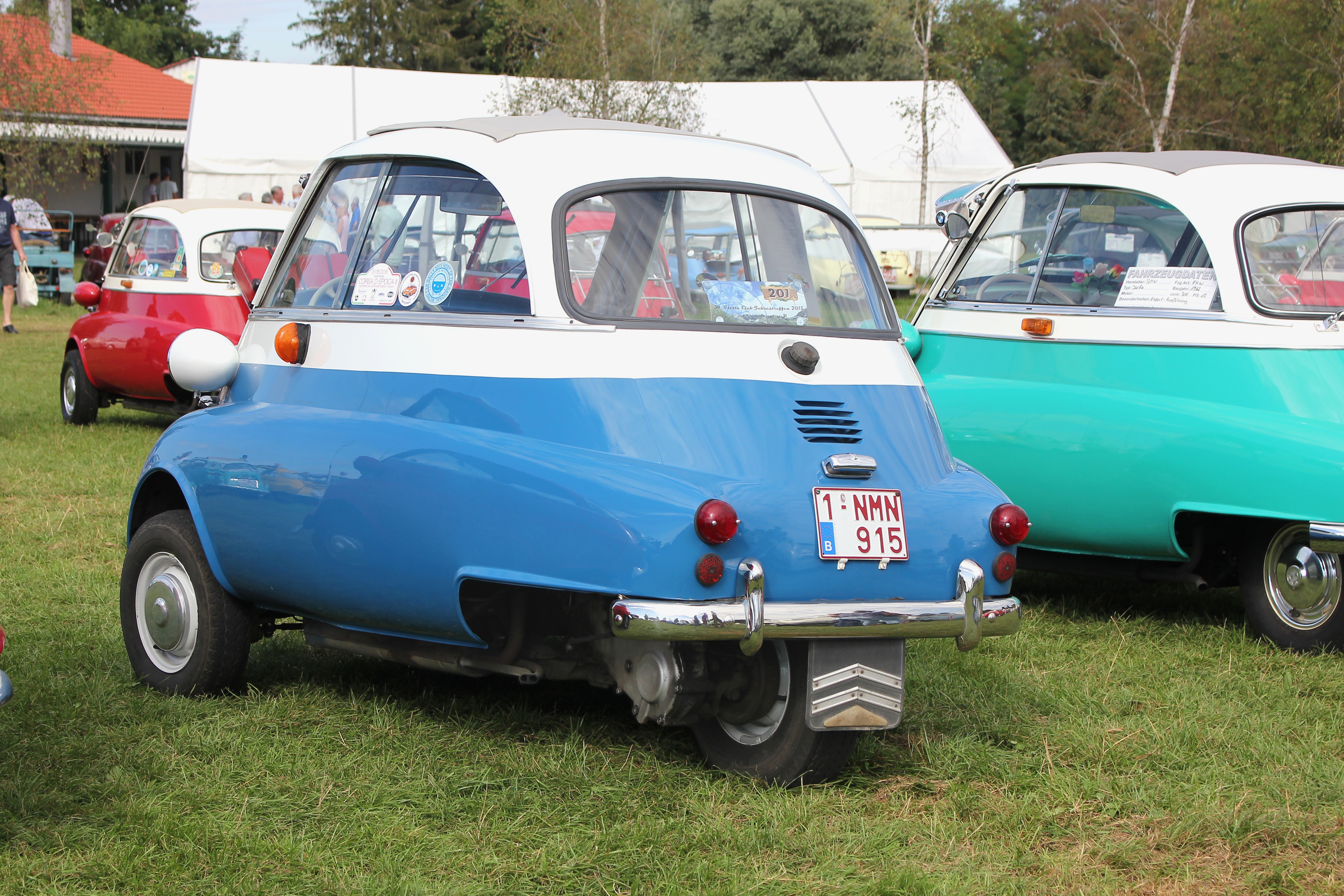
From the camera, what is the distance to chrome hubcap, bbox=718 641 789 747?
400cm

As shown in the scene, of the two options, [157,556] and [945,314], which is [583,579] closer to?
[157,556]

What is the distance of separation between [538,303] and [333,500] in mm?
874

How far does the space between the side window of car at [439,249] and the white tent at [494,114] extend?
22.1m

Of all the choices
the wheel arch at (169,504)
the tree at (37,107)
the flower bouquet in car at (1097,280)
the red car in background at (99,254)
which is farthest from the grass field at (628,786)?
the tree at (37,107)

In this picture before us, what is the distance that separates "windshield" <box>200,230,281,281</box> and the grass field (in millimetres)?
5494

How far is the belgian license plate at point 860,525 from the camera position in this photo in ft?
12.5

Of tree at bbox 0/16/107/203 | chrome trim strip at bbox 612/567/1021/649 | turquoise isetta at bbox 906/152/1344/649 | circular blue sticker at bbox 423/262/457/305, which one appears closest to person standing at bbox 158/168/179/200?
tree at bbox 0/16/107/203

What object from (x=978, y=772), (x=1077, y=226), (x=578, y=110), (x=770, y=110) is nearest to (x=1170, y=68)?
(x=770, y=110)

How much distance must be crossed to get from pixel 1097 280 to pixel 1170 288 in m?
0.37

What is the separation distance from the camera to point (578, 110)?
1165 inches

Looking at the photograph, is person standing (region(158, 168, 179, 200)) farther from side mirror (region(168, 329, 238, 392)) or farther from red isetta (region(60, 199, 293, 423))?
side mirror (region(168, 329, 238, 392))

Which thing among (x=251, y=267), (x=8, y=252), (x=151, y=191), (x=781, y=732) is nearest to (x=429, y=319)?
(x=781, y=732)

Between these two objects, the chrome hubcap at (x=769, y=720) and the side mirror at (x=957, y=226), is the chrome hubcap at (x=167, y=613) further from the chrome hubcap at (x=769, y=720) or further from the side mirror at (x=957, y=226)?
the side mirror at (x=957, y=226)

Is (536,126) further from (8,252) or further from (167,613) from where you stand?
(8,252)
